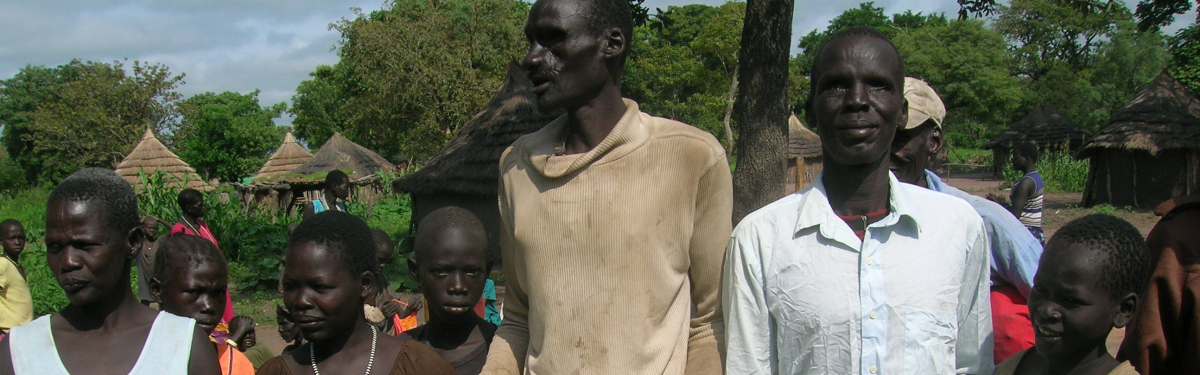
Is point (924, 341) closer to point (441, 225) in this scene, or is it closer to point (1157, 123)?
point (441, 225)

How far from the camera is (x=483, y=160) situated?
35.2ft

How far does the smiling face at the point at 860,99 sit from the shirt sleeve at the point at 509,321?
2.58ft

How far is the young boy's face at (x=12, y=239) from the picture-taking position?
6.12 metres

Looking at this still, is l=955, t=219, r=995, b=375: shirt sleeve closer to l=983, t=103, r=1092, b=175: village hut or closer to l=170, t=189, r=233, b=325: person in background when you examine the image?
l=170, t=189, r=233, b=325: person in background

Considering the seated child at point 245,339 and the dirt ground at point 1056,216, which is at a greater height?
the seated child at point 245,339

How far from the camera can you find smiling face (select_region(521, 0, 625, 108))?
1739 millimetres

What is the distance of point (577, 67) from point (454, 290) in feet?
3.76

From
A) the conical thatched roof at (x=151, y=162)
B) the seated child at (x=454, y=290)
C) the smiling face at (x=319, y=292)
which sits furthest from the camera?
the conical thatched roof at (x=151, y=162)

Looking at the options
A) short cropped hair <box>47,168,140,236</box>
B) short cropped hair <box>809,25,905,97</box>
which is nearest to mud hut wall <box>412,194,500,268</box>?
short cropped hair <box>47,168,140,236</box>

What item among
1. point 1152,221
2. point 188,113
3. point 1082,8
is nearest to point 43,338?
point 1082,8

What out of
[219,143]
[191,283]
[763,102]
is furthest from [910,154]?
[219,143]

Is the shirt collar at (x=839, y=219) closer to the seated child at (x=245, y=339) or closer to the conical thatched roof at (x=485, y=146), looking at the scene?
the seated child at (x=245, y=339)

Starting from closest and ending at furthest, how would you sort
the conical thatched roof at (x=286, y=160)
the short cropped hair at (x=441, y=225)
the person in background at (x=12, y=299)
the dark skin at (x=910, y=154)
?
the dark skin at (x=910, y=154) → the short cropped hair at (x=441, y=225) → the person in background at (x=12, y=299) → the conical thatched roof at (x=286, y=160)

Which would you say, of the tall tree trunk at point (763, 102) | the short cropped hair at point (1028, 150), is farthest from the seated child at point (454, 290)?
the short cropped hair at point (1028, 150)
